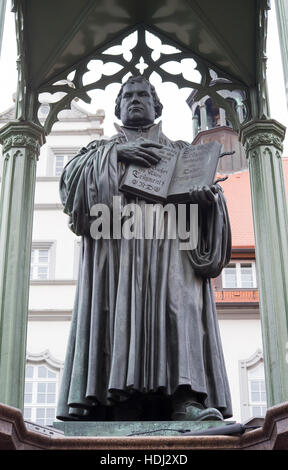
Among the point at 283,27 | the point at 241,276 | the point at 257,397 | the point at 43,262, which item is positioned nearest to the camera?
the point at 283,27

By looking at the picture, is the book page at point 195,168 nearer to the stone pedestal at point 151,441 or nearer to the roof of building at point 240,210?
the stone pedestal at point 151,441

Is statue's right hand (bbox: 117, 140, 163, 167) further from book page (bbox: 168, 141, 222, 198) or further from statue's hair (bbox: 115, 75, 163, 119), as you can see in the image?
statue's hair (bbox: 115, 75, 163, 119)

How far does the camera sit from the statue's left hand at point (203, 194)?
318 inches

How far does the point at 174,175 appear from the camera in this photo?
27.5 ft

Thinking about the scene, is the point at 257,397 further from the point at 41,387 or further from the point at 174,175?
the point at 174,175

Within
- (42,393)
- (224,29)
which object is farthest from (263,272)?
(42,393)

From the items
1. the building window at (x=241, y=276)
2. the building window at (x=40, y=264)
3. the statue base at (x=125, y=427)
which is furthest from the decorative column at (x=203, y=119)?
the statue base at (x=125, y=427)

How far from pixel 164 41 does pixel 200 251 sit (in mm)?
3168

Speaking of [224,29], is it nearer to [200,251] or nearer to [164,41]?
[164,41]

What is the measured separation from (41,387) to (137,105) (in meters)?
14.7

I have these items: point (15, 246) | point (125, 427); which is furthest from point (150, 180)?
point (125, 427)

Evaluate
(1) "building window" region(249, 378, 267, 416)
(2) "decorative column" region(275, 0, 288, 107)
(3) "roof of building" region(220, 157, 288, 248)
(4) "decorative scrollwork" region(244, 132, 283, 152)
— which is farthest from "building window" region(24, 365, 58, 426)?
(2) "decorative column" region(275, 0, 288, 107)

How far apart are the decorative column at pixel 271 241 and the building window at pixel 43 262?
1537 centimetres

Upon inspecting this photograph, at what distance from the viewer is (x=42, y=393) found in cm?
2267
